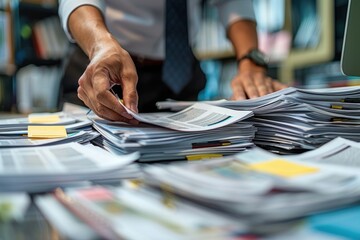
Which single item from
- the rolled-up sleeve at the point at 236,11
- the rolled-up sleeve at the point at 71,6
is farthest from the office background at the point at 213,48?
the rolled-up sleeve at the point at 71,6

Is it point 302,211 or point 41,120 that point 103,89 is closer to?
point 41,120

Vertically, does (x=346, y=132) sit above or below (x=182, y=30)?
below

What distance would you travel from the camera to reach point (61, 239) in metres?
0.35

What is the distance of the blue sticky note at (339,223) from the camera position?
0.36 meters

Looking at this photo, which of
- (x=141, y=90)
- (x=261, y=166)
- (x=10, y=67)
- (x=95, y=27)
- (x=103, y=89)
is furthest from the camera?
(x=10, y=67)

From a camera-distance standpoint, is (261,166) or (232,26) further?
(232,26)

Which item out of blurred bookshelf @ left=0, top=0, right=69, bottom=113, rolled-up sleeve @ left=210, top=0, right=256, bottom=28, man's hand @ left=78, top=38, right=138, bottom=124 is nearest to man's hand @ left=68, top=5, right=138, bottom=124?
man's hand @ left=78, top=38, right=138, bottom=124

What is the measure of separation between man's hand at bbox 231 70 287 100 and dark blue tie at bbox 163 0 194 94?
153 millimetres

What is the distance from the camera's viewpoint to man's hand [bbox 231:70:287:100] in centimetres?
96

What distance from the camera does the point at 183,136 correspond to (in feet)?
2.13

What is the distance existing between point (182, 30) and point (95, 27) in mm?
290

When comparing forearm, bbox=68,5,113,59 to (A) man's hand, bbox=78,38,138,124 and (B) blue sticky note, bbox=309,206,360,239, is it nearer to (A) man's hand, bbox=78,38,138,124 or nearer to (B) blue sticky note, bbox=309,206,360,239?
(A) man's hand, bbox=78,38,138,124

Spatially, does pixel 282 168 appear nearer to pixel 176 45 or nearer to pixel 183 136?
pixel 183 136

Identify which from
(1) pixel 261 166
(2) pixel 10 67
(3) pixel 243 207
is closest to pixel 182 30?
(1) pixel 261 166
